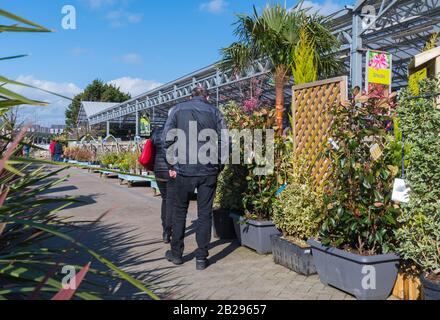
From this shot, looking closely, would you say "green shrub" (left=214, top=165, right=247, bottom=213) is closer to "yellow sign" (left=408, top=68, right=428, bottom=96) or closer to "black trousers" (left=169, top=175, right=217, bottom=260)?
"black trousers" (left=169, top=175, right=217, bottom=260)

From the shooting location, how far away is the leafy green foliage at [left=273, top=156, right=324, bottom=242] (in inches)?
166

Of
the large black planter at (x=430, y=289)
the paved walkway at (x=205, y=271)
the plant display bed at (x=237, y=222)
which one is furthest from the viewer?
the plant display bed at (x=237, y=222)

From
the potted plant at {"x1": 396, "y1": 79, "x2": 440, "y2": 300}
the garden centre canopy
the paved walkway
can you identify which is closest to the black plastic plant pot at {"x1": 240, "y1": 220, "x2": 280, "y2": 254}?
the paved walkway

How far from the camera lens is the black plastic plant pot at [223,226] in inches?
225

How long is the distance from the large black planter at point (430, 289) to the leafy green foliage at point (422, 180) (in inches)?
4.7

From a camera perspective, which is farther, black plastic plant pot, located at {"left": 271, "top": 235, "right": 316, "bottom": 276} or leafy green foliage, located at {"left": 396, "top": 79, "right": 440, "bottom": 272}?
black plastic plant pot, located at {"left": 271, "top": 235, "right": 316, "bottom": 276}

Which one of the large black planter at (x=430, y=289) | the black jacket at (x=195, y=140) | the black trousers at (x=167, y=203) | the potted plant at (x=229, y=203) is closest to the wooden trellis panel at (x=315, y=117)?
the potted plant at (x=229, y=203)

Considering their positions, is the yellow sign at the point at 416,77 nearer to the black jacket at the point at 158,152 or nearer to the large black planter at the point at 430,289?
the large black planter at the point at 430,289

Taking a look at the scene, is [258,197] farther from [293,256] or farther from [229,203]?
[293,256]

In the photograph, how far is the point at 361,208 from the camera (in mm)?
3463

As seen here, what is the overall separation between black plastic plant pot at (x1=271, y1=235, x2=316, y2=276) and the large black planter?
1312 mm

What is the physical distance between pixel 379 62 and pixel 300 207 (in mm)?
4585

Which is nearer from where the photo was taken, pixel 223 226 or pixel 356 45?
pixel 223 226

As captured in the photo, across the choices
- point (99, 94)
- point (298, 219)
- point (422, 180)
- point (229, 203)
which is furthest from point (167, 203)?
point (99, 94)
